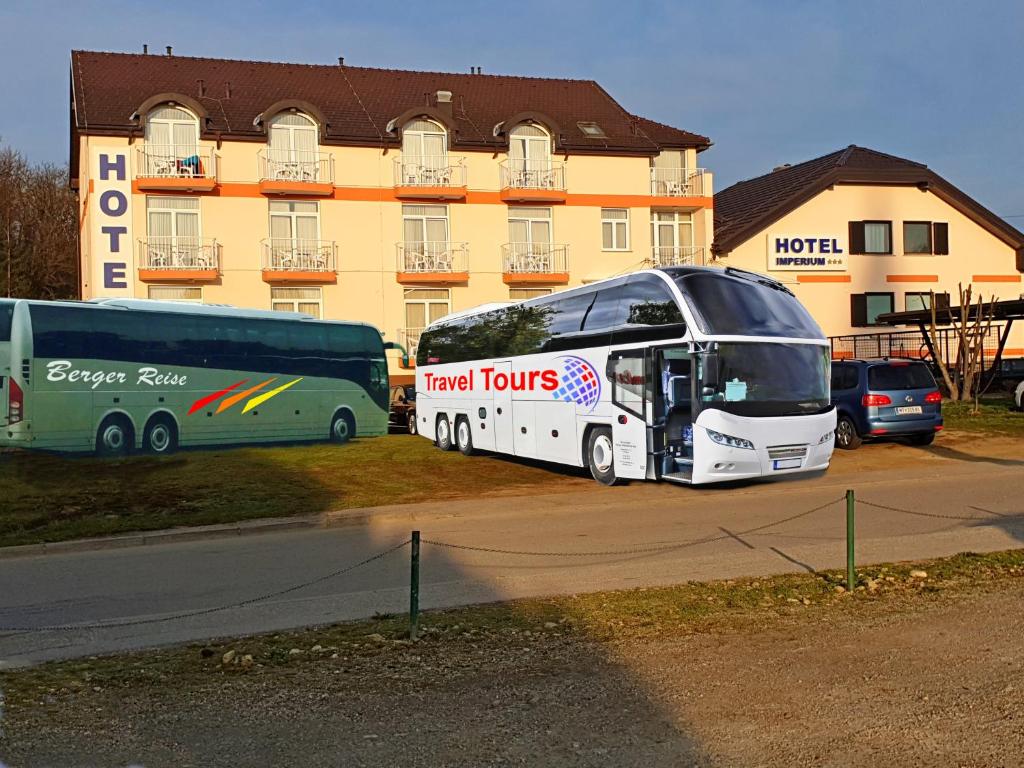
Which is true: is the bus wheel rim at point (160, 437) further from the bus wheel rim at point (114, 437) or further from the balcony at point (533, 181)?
the balcony at point (533, 181)

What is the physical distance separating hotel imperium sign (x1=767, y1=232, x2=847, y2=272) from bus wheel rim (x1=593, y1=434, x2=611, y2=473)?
97.8ft

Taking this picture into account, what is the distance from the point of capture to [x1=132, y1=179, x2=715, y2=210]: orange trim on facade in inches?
1540

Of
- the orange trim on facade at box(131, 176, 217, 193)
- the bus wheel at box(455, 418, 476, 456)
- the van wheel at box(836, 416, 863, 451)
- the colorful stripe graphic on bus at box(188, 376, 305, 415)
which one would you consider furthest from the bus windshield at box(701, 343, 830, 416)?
the orange trim on facade at box(131, 176, 217, 193)

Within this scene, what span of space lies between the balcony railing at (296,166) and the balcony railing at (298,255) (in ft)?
7.56

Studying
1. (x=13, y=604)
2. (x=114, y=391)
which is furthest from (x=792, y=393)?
(x=114, y=391)

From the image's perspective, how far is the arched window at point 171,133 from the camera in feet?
125

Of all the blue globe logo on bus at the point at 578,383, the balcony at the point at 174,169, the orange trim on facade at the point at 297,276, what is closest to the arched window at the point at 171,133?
the balcony at the point at 174,169

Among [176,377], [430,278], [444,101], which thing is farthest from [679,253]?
[176,377]

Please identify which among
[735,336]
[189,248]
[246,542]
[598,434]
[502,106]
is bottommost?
[246,542]

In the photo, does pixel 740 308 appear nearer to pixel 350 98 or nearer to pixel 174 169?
pixel 174 169

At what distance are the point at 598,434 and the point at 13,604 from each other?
35.9 feet

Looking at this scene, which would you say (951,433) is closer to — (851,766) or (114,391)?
(114,391)

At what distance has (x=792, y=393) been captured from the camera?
17.4 meters

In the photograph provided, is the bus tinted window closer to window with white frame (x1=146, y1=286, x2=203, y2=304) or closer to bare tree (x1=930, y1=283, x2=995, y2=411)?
window with white frame (x1=146, y1=286, x2=203, y2=304)
